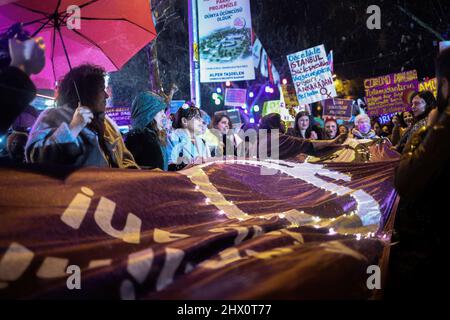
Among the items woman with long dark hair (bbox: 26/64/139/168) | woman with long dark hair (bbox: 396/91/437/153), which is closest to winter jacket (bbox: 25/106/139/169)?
woman with long dark hair (bbox: 26/64/139/168)

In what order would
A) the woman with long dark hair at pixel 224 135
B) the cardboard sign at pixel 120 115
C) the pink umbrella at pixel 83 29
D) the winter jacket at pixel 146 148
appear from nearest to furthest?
the pink umbrella at pixel 83 29
the winter jacket at pixel 146 148
the woman with long dark hair at pixel 224 135
the cardboard sign at pixel 120 115

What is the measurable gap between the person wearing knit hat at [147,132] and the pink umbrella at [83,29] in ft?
1.78

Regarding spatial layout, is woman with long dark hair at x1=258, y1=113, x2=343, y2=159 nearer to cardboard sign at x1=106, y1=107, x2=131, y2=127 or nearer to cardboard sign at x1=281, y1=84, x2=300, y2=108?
cardboard sign at x1=281, y1=84, x2=300, y2=108

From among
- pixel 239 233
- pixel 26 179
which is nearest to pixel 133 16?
pixel 26 179

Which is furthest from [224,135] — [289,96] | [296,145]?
[289,96]

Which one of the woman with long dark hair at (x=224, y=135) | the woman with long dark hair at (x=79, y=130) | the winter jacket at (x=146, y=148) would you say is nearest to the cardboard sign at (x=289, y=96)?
the woman with long dark hair at (x=224, y=135)

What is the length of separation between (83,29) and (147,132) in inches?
51.5

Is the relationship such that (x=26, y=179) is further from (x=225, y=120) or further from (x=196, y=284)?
(x=225, y=120)

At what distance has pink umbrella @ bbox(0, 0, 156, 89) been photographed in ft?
10.2

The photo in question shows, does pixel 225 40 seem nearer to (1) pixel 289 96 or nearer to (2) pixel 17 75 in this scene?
(1) pixel 289 96

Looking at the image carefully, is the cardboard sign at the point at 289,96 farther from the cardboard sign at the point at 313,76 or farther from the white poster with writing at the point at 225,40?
the white poster with writing at the point at 225,40

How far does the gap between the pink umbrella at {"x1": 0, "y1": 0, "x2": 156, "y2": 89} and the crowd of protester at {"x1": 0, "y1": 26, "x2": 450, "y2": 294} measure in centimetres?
34

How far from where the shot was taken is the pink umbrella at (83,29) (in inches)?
123

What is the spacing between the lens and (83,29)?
3.70 meters
